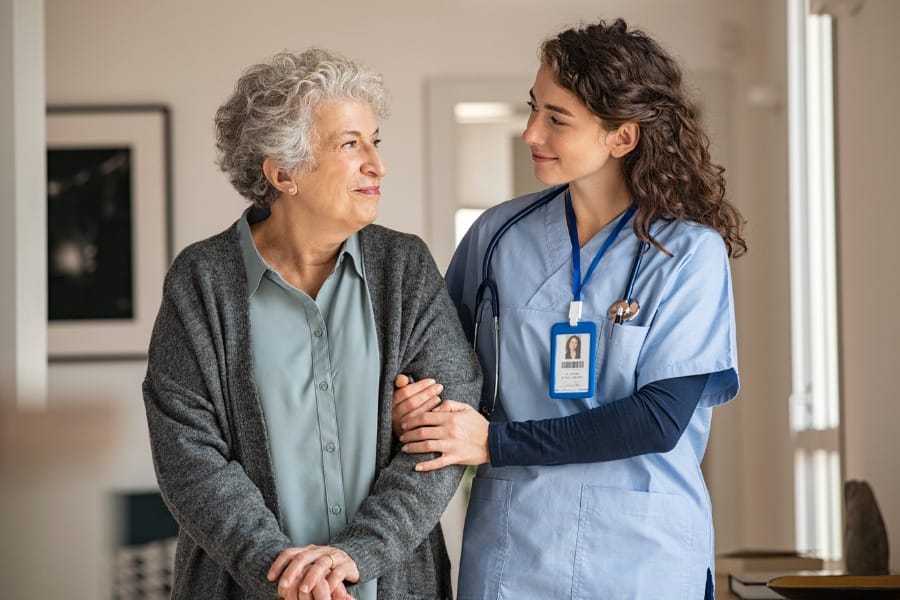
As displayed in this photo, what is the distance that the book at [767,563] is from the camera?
281 centimetres

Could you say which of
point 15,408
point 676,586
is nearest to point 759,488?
point 676,586

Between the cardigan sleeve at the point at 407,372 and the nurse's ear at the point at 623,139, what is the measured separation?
0.35 meters

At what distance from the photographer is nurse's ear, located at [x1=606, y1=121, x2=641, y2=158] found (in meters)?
1.89

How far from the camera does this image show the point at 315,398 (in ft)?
5.81

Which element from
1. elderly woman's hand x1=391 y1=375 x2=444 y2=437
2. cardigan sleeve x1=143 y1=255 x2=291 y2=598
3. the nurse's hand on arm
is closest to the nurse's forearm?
the nurse's hand on arm

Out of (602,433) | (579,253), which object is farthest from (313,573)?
(579,253)

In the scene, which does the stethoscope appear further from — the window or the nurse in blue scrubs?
the window

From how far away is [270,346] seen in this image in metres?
1.79

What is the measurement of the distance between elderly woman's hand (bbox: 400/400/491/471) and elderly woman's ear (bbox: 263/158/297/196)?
16.1 inches

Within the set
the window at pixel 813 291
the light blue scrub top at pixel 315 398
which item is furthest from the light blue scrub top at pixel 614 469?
the window at pixel 813 291

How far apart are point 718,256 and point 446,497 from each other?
0.59 meters

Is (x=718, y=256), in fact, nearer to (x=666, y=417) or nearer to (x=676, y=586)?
(x=666, y=417)

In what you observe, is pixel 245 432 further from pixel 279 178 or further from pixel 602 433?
pixel 602 433

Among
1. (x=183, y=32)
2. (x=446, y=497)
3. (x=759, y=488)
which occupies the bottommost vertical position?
(x=759, y=488)
